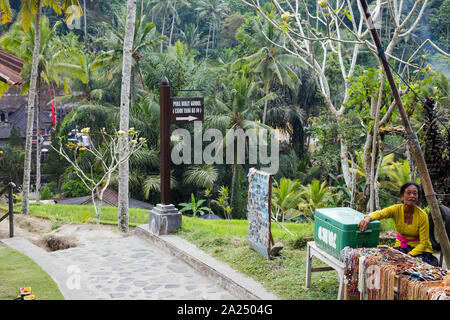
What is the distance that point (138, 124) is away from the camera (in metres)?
24.2

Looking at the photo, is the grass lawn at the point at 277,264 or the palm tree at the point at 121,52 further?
the palm tree at the point at 121,52

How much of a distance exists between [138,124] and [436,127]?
1868 centimetres

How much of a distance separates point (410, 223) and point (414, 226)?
2.5 inches

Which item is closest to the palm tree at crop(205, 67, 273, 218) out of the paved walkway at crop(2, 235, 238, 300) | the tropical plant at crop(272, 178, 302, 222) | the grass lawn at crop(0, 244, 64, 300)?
the tropical plant at crop(272, 178, 302, 222)

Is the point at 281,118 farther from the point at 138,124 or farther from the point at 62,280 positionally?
the point at 62,280

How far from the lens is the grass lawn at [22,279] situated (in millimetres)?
5719

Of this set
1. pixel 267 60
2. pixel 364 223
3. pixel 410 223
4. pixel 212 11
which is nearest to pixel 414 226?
pixel 410 223

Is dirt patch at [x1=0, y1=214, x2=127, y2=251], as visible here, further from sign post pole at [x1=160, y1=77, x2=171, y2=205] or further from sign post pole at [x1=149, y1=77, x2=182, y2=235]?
sign post pole at [x1=160, y1=77, x2=171, y2=205]

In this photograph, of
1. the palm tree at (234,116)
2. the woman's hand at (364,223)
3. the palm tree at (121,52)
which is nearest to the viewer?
the woman's hand at (364,223)

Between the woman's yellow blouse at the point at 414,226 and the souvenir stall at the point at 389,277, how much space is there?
38cm

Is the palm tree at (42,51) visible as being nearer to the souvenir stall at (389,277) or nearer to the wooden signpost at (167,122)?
the wooden signpost at (167,122)

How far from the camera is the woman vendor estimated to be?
15.7 ft

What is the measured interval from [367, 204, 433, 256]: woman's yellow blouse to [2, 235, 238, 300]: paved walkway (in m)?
2.05

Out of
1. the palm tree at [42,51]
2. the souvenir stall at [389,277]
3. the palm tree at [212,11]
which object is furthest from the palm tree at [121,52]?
the souvenir stall at [389,277]
